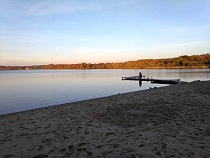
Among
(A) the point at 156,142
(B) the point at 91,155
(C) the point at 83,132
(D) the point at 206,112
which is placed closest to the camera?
(B) the point at 91,155

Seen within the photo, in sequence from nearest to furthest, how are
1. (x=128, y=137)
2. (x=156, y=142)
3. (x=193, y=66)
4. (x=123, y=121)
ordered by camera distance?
(x=156, y=142) < (x=128, y=137) < (x=123, y=121) < (x=193, y=66)

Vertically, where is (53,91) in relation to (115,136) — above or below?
below

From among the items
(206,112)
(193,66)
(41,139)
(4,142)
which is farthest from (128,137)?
(193,66)

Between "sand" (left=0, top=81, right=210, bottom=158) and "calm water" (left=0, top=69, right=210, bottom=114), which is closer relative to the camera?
"sand" (left=0, top=81, right=210, bottom=158)

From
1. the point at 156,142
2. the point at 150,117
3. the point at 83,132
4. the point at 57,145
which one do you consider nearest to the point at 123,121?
the point at 150,117

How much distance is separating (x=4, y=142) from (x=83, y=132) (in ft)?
9.19

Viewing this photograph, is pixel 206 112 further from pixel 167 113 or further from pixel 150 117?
pixel 150 117

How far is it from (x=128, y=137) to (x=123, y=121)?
8.04 feet

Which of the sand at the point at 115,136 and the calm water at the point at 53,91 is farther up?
the sand at the point at 115,136

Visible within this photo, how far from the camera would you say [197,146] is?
5.92 meters

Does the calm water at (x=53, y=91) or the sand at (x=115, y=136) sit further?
the calm water at (x=53, y=91)

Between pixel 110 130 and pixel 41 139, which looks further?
pixel 110 130

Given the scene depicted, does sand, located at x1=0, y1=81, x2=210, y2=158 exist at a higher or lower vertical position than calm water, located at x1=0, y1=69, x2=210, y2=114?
higher

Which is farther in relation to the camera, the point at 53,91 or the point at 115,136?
the point at 53,91
